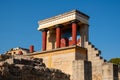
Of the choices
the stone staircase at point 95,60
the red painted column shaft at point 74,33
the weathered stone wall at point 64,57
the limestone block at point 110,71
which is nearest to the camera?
the limestone block at point 110,71

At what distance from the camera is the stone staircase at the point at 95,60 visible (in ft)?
71.9

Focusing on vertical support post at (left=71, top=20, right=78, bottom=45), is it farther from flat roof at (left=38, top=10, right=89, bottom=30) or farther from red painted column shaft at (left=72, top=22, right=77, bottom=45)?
flat roof at (left=38, top=10, right=89, bottom=30)

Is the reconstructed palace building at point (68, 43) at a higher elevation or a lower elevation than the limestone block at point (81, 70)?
higher

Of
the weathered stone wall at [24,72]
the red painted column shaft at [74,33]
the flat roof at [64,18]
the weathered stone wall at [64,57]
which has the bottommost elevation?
the weathered stone wall at [24,72]

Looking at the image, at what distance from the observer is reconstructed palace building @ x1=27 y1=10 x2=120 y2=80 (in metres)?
22.6

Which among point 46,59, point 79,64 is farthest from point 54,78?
point 46,59

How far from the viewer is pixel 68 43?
27.7m

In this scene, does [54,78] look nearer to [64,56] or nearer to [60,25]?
[64,56]

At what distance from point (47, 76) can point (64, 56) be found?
7224mm

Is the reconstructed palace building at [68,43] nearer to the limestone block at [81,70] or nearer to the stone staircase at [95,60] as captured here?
the stone staircase at [95,60]

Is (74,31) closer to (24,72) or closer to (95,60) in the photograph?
(95,60)

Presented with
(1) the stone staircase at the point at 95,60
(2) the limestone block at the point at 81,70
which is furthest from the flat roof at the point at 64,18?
(2) the limestone block at the point at 81,70

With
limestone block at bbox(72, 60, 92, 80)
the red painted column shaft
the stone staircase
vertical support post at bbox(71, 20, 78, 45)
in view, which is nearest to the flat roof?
vertical support post at bbox(71, 20, 78, 45)

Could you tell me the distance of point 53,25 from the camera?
2742 centimetres
